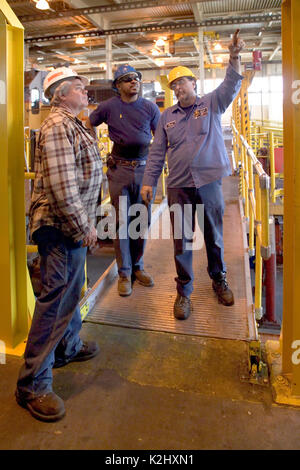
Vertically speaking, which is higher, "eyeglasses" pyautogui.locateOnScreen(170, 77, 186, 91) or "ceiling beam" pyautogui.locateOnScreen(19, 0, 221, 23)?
"ceiling beam" pyautogui.locateOnScreen(19, 0, 221, 23)

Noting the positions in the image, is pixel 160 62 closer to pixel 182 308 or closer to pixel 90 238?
pixel 182 308

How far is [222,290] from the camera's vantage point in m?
3.48

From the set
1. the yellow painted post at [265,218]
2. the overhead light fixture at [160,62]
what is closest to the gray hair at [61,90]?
the yellow painted post at [265,218]

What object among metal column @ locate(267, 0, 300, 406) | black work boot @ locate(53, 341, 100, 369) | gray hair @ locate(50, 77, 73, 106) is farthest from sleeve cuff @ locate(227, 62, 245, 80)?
black work boot @ locate(53, 341, 100, 369)

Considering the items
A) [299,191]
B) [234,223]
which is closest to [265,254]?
[299,191]

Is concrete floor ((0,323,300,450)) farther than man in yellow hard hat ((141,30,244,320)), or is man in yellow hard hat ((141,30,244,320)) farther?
man in yellow hard hat ((141,30,244,320))

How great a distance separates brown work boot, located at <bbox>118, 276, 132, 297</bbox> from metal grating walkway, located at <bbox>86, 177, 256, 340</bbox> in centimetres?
6

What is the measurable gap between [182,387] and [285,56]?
6.95 feet

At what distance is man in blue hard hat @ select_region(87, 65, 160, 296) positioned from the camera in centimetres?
362

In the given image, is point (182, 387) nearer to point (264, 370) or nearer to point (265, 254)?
point (264, 370)

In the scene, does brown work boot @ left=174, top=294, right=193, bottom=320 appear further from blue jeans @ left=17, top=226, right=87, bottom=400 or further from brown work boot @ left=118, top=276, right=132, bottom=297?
blue jeans @ left=17, top=226, right=87, bottom=400

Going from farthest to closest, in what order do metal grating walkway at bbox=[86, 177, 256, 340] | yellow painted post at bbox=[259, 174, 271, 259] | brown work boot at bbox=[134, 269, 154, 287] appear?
brown work boot at bbox=[134, 269, 154, 287], metal grating walkway at bbox=[86, 177, 256, 340], yellow painted post at bbox=[259, 174, 271, 259]

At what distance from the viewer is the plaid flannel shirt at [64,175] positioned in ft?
6.88

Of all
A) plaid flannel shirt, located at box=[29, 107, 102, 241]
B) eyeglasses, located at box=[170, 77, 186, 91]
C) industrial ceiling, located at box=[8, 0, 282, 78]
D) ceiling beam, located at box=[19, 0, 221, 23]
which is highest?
industrial ceiling, located at box=[8, 0, 282, 78]
